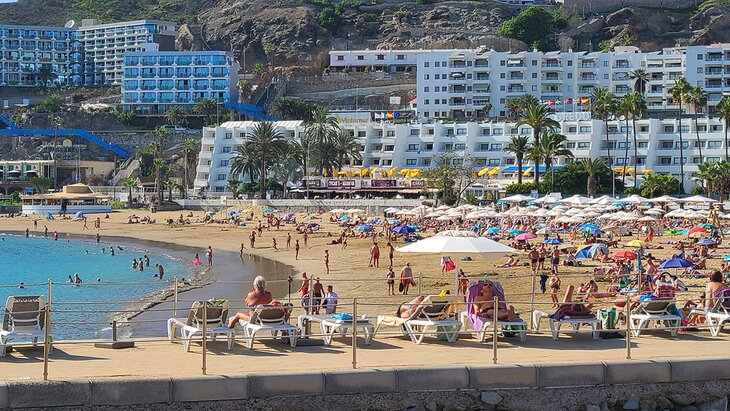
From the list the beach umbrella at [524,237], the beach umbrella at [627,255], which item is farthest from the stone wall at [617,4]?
the beach umbrella at [627,255]

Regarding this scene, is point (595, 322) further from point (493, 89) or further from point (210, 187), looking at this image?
point (493, 89)

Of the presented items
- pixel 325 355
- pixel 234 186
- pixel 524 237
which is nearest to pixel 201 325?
pixel 325 355

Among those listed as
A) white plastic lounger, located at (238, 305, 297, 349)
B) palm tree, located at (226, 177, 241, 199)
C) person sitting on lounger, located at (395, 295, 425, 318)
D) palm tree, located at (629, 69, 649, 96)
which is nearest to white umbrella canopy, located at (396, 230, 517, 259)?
person sitting on lounger, located at (395, 295, 425, 318)

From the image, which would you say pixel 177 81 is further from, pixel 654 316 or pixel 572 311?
pixel 654 316

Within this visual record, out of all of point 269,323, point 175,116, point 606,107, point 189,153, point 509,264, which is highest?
point 606,107

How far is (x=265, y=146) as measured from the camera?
9856cm

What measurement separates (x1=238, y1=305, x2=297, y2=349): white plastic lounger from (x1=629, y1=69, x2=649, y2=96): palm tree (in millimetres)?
104230

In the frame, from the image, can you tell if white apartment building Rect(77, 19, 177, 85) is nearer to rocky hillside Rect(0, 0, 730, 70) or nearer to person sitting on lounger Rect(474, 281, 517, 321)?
rocky hillside Rect(0, 0, 730, 70)

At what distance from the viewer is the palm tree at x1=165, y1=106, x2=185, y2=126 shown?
132 meters

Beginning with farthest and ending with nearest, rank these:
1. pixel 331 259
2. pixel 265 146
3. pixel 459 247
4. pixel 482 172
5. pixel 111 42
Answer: pixel 111 42, pixel 265 146, pixel 482 172, pixel 331 259, pixel 459 247

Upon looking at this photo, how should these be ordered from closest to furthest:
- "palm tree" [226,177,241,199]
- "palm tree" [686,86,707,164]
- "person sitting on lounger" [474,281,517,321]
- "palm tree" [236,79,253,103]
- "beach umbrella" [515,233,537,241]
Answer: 1. "person sitting on lounger" [474,281,517,321]
2. "beach umbrella" [515,233,537,241]
3. "palm tree" [686,86,707,164]
4. "palm tree" [226,177,241,199]
5. "palm tree" [236,79,253,103]

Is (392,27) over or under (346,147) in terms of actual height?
over

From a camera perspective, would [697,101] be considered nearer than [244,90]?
Yes

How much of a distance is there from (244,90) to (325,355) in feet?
409
